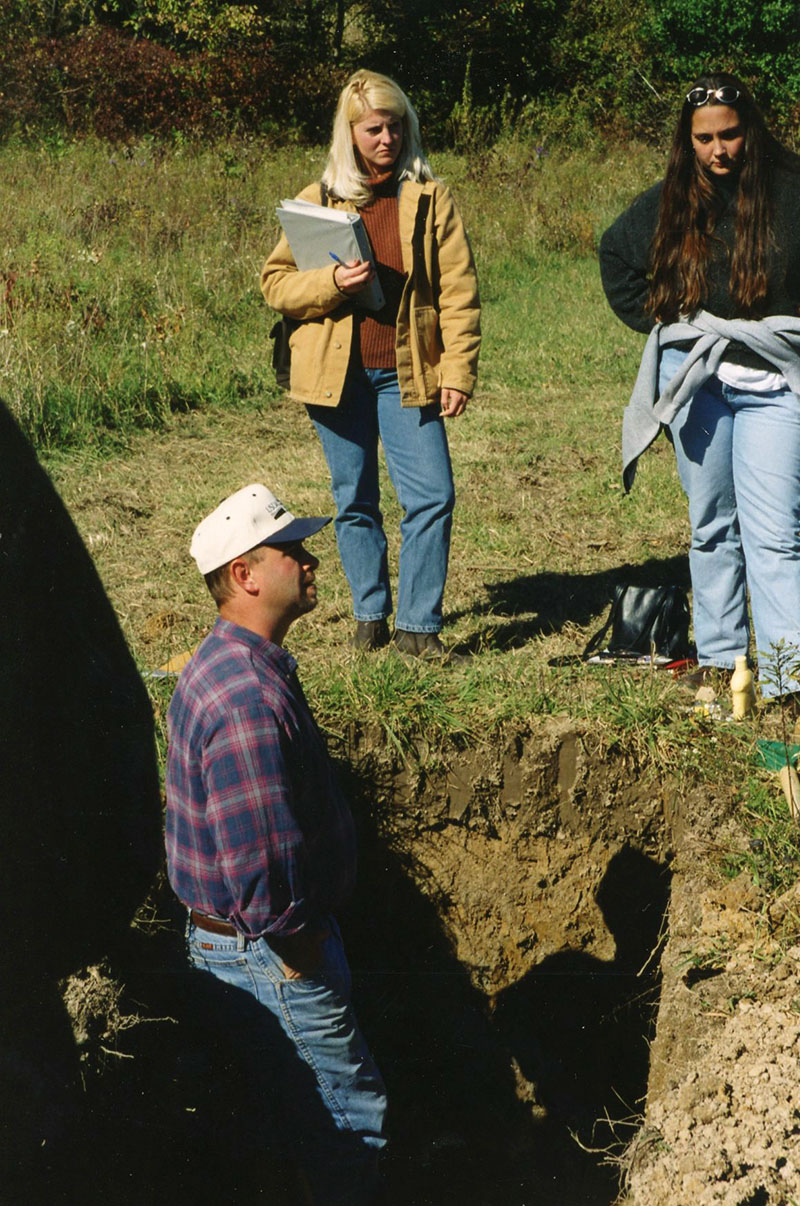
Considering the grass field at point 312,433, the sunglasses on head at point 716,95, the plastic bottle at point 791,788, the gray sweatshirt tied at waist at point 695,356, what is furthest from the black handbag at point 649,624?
the sunglasses on head at point 716,95

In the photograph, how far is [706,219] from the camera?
3.93m

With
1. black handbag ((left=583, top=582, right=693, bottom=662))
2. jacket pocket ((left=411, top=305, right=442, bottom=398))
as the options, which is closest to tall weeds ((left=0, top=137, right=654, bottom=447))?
jacket pocket ((left=411, top=305, right=442, bottom=398))

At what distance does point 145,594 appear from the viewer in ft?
18.6

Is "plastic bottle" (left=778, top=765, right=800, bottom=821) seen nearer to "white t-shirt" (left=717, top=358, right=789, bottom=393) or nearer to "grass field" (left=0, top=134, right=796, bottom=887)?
"grass field" (left=0, top=134, right=796, bottom=887)

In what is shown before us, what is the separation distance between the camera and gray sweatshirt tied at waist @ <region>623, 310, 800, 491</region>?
3.88m

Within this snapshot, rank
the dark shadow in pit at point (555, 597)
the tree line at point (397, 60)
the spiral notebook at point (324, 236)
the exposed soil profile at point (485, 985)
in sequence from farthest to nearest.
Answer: the tree line at point (397, 60) < the dark shadow in pit at point (555, 597) < the spiral notebook at point (324, 236) < the exposed soil profile at point (485, 985)

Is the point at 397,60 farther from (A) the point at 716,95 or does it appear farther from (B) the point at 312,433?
(A) the point at 716,95

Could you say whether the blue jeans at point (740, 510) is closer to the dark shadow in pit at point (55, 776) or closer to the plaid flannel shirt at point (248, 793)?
the plaid flannel shirt at point (248, 793)

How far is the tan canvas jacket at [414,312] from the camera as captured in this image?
170 inches

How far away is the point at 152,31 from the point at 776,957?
78.2ft

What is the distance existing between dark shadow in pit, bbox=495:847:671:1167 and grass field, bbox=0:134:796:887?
0.68 m

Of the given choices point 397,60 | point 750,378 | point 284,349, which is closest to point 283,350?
point 284,349

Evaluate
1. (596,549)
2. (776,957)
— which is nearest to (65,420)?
(596,549)

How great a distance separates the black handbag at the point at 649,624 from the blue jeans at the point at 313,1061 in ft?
6.75
